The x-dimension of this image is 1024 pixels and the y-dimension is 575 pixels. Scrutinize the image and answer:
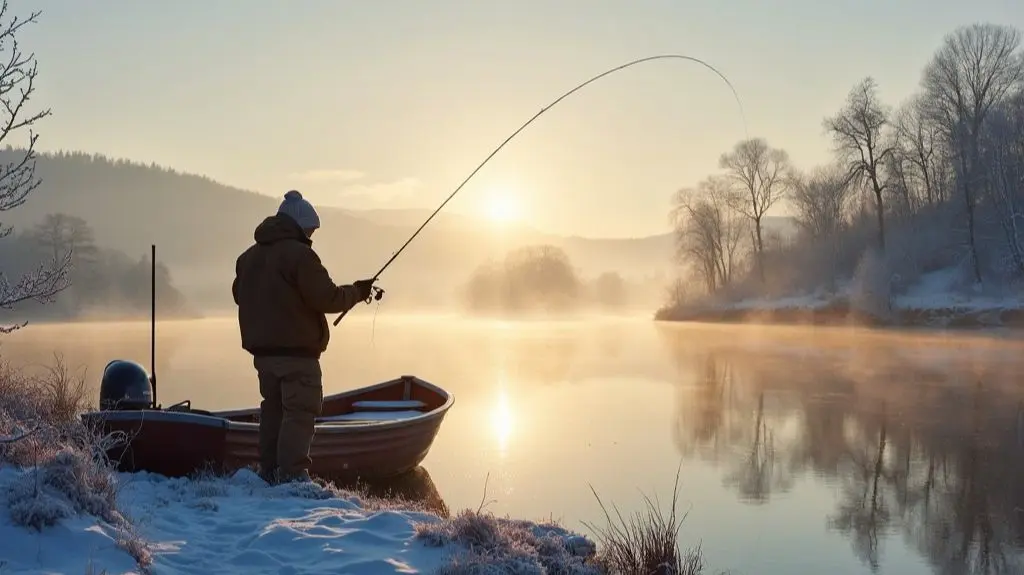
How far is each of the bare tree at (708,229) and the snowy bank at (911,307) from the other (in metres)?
6.69

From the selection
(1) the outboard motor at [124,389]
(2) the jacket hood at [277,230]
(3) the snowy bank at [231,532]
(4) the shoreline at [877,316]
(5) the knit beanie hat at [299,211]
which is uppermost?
(5) the knit beanie hat at [299,211]

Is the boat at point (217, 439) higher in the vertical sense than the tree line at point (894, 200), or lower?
lower

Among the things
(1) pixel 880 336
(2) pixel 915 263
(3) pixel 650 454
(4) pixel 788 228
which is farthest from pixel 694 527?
(4) pixel 788 228

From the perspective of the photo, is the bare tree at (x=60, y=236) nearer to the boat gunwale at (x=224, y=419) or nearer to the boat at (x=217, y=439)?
the boat at (x=217, y=439)

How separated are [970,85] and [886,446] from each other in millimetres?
32277

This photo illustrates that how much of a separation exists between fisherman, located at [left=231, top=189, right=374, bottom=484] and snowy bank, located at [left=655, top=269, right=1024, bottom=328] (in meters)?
33.9

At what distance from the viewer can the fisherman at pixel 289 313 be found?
18.9 feet

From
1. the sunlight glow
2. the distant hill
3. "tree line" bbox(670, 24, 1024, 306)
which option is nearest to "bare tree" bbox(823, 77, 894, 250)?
"tree line" bbox(670, 24, 1024, 306)

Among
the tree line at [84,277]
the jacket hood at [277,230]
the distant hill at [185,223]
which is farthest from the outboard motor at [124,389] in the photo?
the distant hill at [185,223]

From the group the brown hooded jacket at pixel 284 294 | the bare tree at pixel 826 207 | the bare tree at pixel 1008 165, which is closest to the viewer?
the brown hooded jacket at pixel 284 294

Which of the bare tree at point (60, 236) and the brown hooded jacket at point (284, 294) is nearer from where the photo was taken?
the brown hooded jacket at point (284, 294)

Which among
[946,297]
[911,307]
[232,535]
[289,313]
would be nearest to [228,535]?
[232,535]

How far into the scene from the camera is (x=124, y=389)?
7.41m

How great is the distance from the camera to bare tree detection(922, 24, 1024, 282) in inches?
1432
